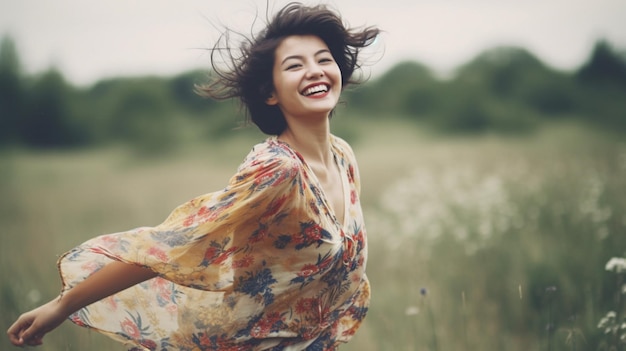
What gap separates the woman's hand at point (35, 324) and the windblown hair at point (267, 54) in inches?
38.6

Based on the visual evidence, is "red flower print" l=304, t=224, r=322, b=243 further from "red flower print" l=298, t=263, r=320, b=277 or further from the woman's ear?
the woman's ear

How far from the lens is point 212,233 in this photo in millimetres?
1693

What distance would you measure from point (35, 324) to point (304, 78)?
1.22m

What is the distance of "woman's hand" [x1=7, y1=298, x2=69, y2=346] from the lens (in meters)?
1.70

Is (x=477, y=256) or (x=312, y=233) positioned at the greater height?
(x=312, y=233)

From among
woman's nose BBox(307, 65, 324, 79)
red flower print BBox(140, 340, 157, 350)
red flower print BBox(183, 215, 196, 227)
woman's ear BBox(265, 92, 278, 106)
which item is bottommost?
red flower print BBox(140, 340, 157, 350)

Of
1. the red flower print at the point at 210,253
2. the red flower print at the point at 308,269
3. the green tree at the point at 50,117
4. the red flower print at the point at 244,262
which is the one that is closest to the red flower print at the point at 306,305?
the red flower print at the point at 308,269

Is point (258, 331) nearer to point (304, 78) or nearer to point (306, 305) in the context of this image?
point (306, 305)

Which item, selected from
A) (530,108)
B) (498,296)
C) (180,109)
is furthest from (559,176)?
(180,109)

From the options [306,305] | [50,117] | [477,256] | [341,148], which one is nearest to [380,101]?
[50,117]

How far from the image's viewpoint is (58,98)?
1898 cm

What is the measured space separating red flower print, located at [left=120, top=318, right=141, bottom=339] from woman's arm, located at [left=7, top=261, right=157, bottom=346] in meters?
0.25

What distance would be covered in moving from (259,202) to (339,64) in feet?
3.05

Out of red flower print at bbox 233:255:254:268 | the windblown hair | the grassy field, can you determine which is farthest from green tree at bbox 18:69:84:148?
red flower print at bbox 233:255:254:268
